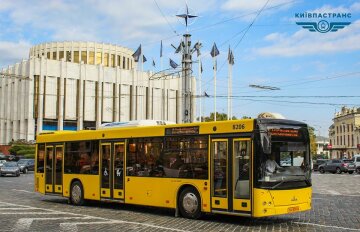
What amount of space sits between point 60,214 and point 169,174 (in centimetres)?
349

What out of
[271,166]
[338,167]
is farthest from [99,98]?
[271,166]

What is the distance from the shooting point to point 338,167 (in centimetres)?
5072

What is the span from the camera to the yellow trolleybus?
12.0m

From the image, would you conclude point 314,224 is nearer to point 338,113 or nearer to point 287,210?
point 287,210

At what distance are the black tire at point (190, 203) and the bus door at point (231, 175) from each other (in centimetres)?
67

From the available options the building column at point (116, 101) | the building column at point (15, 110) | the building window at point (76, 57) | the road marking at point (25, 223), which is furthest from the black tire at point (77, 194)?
the building window at point (76, 57)

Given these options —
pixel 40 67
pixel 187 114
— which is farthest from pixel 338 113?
pixel 187 114

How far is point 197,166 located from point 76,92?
→ 73.1 m

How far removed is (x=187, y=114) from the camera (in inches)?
1243

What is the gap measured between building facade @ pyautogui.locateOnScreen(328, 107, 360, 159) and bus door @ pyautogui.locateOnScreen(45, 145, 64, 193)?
9104cm

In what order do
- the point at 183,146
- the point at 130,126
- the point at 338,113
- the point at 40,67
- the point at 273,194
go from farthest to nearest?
the point at 338,113 < the point at 40,67 < the point at 130,126 < the point at 183,146 < the point at 273,194

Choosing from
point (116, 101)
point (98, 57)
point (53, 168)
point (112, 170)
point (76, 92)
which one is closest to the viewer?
point (112, 170)

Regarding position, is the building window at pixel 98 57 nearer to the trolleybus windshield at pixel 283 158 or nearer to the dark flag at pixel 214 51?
the dark flag at pixel 214 51

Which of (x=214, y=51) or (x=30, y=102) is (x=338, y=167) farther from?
(x=30, y=102)
